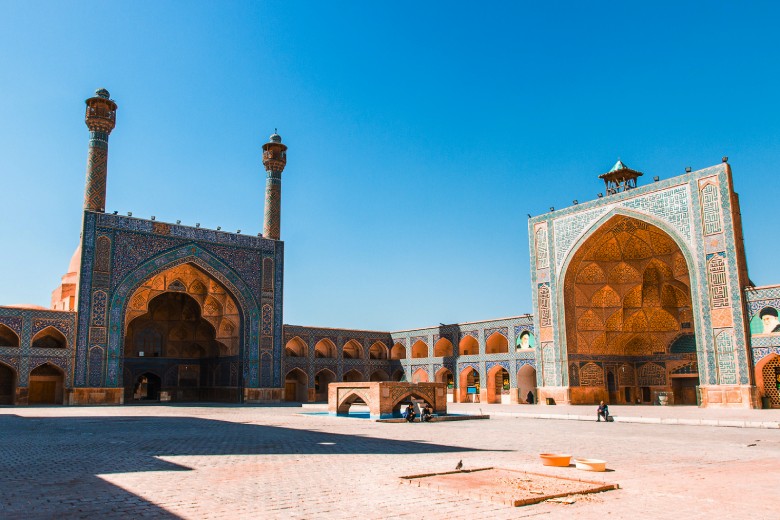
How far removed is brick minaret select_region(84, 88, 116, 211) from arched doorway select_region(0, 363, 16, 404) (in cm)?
707

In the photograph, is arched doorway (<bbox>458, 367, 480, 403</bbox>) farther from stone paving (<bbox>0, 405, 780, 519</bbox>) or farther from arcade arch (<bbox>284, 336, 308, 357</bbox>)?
stone paving (<bbox>0, 405, 780, 519</bbox>)

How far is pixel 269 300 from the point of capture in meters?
29.7

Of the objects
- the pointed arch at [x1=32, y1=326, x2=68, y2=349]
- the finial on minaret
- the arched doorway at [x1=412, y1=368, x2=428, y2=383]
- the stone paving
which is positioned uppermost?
the finial on minaret

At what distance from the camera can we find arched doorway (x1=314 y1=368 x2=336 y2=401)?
33312 mm

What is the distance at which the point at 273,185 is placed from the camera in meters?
31.0

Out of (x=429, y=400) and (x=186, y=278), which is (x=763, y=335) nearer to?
(x=429, y=400)

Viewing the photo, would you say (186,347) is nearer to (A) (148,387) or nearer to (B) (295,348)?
(A) (148,387)

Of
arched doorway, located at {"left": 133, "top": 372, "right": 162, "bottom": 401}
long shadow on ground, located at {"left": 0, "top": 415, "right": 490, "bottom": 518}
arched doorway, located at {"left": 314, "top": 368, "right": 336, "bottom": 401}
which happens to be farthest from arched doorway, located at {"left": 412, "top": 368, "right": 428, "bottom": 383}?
long shadow on ground, located at {"left": 0, "top": 415, "right": 490, "bottom": 518}

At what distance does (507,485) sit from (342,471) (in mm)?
1799

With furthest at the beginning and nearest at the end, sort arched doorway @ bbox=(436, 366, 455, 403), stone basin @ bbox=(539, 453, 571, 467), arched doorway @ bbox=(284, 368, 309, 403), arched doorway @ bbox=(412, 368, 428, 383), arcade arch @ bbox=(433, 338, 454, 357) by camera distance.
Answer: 1. arched doorway @ bbox=(412, 368, 428, 383)
2. arcade arch @ bbox=(433, 338, 454, 357)
3. arched doorway @ bbox=(284, 368, 309, 403)
4. arched doorway @ bbox=(436, 366, 455, 403)
5. stone basin @ bbox=(539, 453, 571, 467)

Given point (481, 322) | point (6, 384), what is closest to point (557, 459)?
point (481, 322)

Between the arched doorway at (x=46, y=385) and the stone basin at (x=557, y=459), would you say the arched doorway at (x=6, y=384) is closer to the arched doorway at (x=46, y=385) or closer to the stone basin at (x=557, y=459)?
the arched doorway at (x=46, y=385)

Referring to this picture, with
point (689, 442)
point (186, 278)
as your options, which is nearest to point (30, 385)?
point (186, 278)

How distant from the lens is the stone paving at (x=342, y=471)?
14.7 feet
